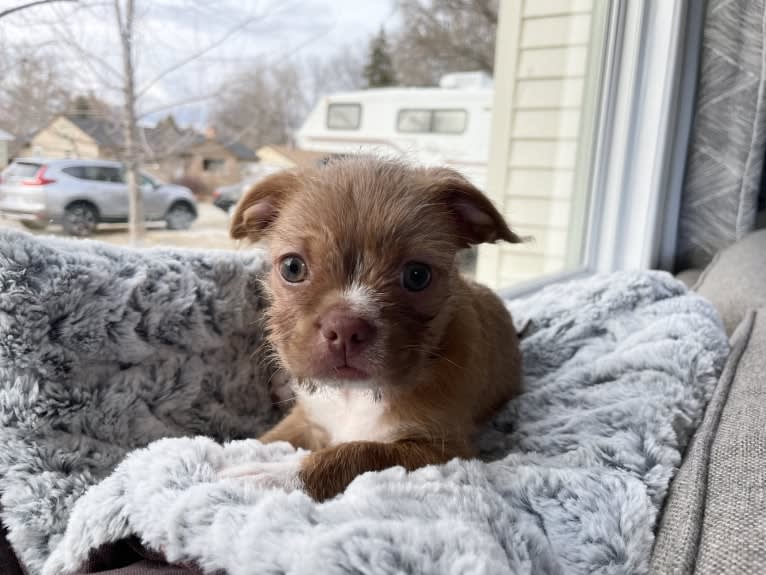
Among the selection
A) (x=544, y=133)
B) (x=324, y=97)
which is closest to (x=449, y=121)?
(x=544, y=133)

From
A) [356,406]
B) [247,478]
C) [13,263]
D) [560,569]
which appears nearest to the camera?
[560,569]

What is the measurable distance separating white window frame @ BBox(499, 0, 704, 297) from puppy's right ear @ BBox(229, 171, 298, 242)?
69.9 inches

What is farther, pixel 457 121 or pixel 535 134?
pixel 535 134

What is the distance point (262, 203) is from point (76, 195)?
0.54m

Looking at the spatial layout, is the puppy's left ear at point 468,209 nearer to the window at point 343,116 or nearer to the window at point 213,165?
the window at point 213,165

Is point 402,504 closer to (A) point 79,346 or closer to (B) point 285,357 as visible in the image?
(B) point 285,357

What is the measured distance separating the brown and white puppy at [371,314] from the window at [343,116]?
3.28 ft

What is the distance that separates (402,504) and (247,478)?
0.31m

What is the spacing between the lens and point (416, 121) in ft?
9.52

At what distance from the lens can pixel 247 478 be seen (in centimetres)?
110

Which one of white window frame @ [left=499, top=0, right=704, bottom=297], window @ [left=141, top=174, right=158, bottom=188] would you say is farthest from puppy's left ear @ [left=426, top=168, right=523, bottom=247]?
white window frame @ [left=499, top=0, right=704, bottom=297]

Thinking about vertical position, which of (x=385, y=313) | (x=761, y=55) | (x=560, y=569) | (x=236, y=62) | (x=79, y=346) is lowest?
(x=560, y=569)

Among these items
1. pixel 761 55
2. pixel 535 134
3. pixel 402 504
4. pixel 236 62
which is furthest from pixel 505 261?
pixel 402 504

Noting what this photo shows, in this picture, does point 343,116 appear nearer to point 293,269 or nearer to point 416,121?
point 416,121
